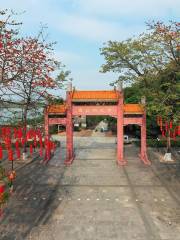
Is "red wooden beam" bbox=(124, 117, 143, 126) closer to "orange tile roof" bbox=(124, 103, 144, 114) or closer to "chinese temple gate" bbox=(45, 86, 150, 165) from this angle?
"chinese temple gate" bbox=(45, 86, 150, 165)

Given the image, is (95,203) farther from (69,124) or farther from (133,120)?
(133,120)

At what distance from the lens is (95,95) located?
2619 centimetres

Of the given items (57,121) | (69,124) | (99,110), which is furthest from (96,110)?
(57,121)

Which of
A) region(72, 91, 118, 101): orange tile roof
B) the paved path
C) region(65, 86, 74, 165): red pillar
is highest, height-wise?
region(72, 91, 118, 101): orange tile roof

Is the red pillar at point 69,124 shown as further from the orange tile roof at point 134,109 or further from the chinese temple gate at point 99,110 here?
the orange tile roof at point 134,109

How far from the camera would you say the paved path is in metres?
12.6

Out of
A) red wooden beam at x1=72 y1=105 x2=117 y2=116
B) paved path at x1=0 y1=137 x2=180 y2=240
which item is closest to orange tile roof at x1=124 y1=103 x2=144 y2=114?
red wooden beam at x1=72 y1=105 x2=117 y2=116

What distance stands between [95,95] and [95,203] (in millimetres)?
11995

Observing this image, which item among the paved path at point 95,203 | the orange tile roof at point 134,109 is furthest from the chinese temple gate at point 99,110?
the paved path at point 95,203

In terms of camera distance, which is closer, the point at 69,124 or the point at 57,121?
the point at 69,124

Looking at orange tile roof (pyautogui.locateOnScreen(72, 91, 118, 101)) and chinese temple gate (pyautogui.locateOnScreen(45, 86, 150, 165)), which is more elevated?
orange tile roof (pyautogui.locateOnScreen(72, 91, 118, 101))

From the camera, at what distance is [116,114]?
25.8m

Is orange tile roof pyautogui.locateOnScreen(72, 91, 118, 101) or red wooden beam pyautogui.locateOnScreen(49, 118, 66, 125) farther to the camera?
red wooden beam pyautogui.locateOnScreen(49, 118, 66, 125)

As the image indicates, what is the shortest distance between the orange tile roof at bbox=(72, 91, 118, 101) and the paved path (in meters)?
5.43
